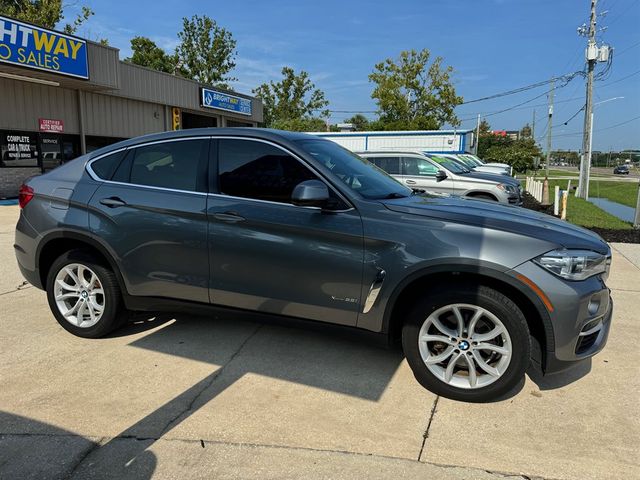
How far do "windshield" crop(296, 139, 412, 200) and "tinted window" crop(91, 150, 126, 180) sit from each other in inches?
62.0

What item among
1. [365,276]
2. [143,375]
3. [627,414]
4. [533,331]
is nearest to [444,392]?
[533,331]

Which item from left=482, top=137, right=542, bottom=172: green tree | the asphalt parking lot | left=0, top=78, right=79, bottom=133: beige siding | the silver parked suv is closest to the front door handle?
the asphalt parking lot

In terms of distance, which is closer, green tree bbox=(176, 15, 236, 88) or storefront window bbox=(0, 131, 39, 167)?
storefront window bbox=(0, 131, 39, 167)

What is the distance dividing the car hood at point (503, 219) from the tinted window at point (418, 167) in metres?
7.93

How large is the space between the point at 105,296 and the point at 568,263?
3463 millimetres

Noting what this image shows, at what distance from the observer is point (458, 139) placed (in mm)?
29797

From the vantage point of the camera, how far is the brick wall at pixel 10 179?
50.0 ft

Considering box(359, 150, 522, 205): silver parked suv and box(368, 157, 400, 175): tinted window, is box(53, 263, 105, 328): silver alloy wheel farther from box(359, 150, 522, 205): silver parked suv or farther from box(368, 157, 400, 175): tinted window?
box(368, 157, 400, 175): tinted window

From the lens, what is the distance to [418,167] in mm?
11484

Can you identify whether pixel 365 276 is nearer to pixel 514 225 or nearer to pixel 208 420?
pixel 514 225

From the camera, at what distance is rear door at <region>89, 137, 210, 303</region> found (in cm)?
368

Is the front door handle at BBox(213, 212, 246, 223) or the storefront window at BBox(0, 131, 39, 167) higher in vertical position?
the storefront window at BBox(0, 131, 39, 167)

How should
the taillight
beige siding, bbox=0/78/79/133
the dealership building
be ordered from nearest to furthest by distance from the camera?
the taillight → the dealership building → beige siding, bbox=0/78/79/133

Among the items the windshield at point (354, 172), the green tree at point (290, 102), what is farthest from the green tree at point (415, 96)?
the windshield at point (354, 172)
